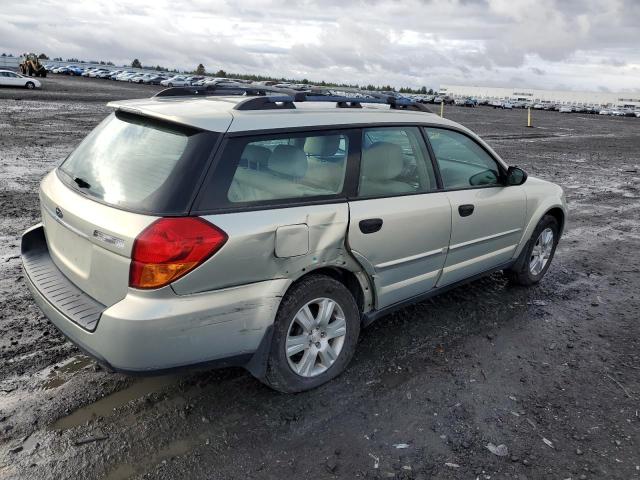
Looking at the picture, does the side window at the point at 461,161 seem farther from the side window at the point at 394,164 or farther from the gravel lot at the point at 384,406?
the gravel lot at the point at 384,406

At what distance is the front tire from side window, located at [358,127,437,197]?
73 cm

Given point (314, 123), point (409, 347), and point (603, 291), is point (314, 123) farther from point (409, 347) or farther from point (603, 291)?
point (603, 291)

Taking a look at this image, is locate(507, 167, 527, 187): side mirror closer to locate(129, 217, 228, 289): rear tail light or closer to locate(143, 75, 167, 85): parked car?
locate(129, 217, 228, 289): rear tail light

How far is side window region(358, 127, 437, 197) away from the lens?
3707 mm

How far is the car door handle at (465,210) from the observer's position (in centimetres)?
423

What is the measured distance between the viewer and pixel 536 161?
52.4 feet

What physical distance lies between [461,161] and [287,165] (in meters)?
1.88

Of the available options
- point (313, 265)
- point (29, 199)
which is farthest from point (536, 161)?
point (313, 265)

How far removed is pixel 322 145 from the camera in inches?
140

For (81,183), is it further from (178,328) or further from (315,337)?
(315,337)

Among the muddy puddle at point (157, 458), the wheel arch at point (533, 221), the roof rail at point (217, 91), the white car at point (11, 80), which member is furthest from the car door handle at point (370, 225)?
the white car at point (11, 80)

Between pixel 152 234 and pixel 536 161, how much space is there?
15296 millimetres

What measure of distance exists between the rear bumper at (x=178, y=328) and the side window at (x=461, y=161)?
6.20 ft

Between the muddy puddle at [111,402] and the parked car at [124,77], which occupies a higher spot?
the parked car at [124,77]
